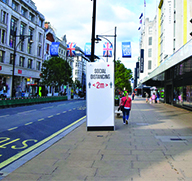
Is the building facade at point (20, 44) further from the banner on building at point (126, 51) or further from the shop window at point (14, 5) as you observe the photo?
the banner on building at point (126, 51)

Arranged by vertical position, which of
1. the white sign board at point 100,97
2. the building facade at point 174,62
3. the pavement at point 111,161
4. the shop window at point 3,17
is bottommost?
the pavement at point 111,161

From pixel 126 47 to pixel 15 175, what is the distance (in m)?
22.2

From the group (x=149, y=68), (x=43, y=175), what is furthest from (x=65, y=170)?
(x=149, y=68)

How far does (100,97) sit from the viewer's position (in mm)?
9125

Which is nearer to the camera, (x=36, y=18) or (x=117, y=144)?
(x=117, y=144)

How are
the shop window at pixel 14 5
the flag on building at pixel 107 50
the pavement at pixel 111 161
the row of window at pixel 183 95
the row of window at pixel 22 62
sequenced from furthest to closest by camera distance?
the shop window at pixel 14 5 → the row of window at pixel 22 62 → the flag on building at pixel 107 50 → the row of window at pixel 183 95 → the pavement at pixel 111 161

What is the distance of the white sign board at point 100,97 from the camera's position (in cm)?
905

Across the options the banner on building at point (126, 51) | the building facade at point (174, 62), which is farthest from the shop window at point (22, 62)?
the banner on building at point (126, 51)

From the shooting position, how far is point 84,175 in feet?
13.3

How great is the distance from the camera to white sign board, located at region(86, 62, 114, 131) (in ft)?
29.7

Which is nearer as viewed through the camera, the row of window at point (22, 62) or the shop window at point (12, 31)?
the row of window at point (22, 62)

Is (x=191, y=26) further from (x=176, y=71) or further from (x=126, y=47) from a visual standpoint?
(x=126, y=47)

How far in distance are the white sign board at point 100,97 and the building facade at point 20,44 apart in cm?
2593

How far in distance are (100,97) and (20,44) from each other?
40.5 meters
